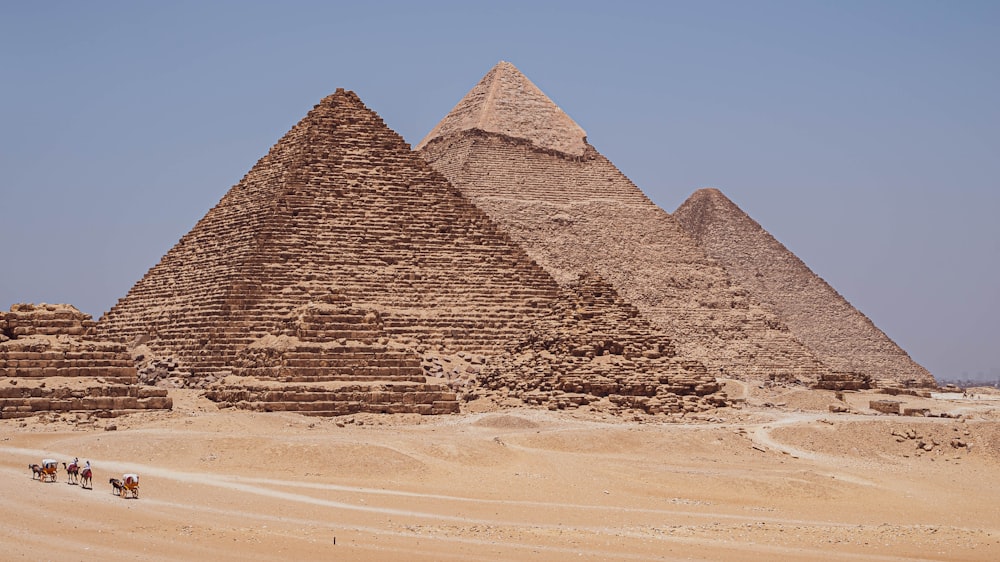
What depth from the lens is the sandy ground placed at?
19.8 metres

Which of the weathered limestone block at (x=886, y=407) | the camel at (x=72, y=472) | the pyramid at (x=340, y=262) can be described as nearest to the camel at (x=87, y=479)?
the camel at (x=72, y=472)

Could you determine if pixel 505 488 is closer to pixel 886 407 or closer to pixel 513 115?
pixel 886 407

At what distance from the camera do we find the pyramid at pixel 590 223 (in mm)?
68125

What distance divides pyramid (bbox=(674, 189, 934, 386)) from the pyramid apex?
2279cm

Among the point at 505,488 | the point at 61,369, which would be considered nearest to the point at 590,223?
the point at 61,369

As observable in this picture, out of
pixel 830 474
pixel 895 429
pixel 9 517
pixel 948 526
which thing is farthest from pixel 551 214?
pixel 9 517

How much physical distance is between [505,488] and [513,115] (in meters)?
46.9

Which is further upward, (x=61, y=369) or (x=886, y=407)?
(x=61, y=369)

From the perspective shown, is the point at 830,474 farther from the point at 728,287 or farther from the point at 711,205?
the point at 711,205

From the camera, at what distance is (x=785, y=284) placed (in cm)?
9512

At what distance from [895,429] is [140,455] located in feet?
47.4

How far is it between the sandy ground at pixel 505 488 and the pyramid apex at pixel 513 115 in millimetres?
34648

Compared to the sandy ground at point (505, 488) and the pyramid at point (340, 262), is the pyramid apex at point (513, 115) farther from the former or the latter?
the sandy ground at point (505, 488)

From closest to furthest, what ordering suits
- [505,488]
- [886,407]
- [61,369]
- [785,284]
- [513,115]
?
[505,488] < [61,369] < [886,407] < [513,115] < [785,284]
